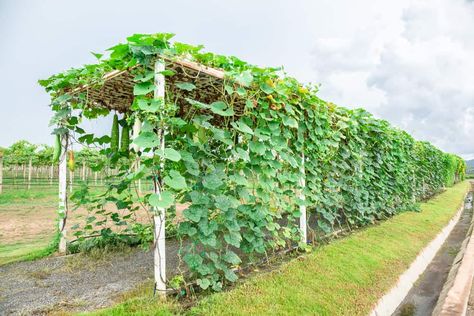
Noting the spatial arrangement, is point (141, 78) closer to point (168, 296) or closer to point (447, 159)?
point (168, 296)

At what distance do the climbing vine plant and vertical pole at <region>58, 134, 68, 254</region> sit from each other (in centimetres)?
28

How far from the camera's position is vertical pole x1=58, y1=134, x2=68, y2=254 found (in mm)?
4262

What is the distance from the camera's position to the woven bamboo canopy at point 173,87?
2822 mm

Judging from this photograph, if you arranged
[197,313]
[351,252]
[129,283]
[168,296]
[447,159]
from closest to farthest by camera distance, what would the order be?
1. [197,313]
2. [168,296]
3. [129,283]
4. [351,252]
5. [447,159]

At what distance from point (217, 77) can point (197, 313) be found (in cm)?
199

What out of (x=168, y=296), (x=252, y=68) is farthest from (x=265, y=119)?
(x=168, y=296)

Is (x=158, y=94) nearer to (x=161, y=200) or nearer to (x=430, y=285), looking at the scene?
(x=161, y=200)

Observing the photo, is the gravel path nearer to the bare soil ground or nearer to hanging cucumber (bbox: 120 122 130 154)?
the bare soil ground

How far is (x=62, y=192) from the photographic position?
4.38 metres

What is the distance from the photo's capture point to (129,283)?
3258mm

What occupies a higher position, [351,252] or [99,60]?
[99,60]

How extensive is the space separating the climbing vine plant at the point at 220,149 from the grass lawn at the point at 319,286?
0.87 ft

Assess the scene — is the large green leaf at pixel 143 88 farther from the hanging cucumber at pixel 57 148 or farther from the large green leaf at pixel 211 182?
the hanging cucumber at pixel 57 148

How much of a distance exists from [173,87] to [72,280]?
2392 millimetres
